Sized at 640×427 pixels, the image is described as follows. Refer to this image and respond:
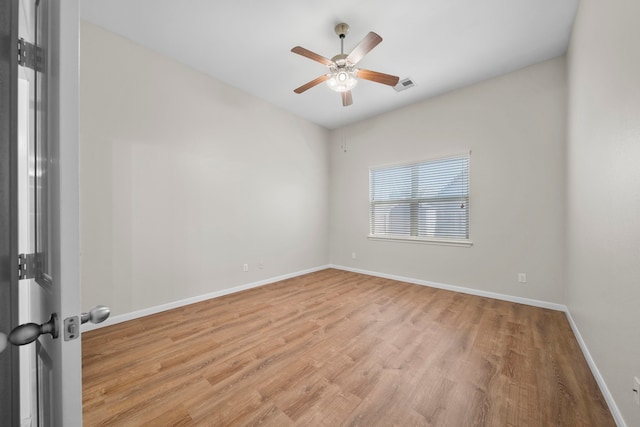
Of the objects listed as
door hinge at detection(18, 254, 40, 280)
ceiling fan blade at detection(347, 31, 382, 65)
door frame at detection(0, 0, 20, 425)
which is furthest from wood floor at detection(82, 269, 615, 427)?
ceiling fan blade at detection(347, 31, 382, 65)

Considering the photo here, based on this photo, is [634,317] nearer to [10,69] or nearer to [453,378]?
[453,378]

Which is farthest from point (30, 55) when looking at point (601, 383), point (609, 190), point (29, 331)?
point (601, 383)

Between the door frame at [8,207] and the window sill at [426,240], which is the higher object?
the door frame at [8,207]

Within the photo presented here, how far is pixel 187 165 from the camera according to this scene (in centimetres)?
306

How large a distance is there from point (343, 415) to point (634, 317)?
1570 millimetres

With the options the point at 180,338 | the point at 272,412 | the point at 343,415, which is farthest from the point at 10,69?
the point at 180,338

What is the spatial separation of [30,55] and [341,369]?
219 cm

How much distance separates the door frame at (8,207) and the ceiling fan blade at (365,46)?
80.1 inches

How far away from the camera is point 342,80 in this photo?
256 centimetres

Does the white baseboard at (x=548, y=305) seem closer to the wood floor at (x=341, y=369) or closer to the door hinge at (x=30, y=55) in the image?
→ the wood floor at (x=341, y=369)

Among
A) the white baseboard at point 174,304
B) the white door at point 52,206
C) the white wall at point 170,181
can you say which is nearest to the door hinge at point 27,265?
the white door at point 52,206

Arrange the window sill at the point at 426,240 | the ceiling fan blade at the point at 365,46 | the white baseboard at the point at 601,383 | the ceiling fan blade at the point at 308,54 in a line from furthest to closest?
the window sill at the point at 426,240 < the ceiling fan blade at the point at 308,54 < the ceiling fan blade at the point at 365,46 < the white baseboard at the point at 601,383

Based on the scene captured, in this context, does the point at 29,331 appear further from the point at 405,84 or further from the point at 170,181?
the point at 405,84

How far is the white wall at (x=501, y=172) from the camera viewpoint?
2.89 meters
